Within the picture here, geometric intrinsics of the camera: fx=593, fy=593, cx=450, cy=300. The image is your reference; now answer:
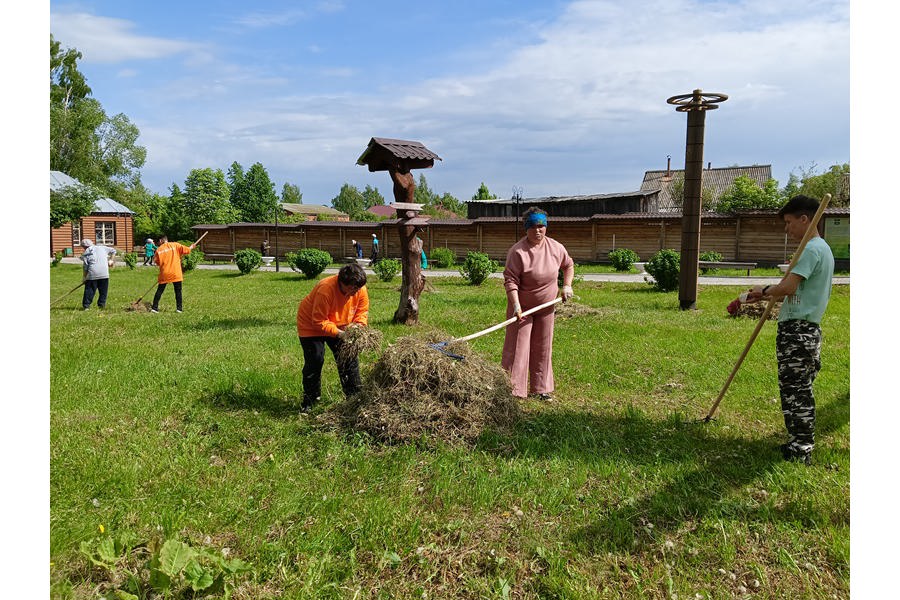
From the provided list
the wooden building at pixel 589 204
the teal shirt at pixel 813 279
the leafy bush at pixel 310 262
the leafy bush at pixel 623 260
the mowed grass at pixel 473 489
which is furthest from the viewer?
the wooden building at pixel 589 204

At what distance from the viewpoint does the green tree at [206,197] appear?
56.7m

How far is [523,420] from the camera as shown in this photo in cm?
558

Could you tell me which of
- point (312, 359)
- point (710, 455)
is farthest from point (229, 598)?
point (710, 455)

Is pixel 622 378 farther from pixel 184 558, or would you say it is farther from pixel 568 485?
pixel 184 558

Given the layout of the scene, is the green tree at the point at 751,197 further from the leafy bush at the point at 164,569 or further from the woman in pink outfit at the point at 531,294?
the leafy bush at the point at 164,569

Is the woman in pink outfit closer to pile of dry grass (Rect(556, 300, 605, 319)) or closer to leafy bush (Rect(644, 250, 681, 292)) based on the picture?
pile of dry grass (Rect(556, 300, 605, 319))

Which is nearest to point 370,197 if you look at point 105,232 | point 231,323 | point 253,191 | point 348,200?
point 348,200

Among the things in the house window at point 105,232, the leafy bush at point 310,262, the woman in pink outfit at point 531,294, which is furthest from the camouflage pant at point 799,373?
the house window at point 105,232

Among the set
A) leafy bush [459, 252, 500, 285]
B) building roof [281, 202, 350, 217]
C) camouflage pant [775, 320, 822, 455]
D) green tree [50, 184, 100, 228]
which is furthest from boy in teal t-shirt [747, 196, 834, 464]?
building roof [281, 202, 350, 217]

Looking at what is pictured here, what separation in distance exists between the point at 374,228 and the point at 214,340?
1145 inches

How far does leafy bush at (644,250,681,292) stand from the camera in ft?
54.5

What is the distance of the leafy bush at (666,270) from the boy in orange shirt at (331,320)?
13.0 m

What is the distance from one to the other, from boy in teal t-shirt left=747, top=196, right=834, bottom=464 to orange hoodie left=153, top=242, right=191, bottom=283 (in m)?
11.7

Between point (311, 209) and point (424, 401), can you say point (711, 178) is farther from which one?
point (311, 209)
